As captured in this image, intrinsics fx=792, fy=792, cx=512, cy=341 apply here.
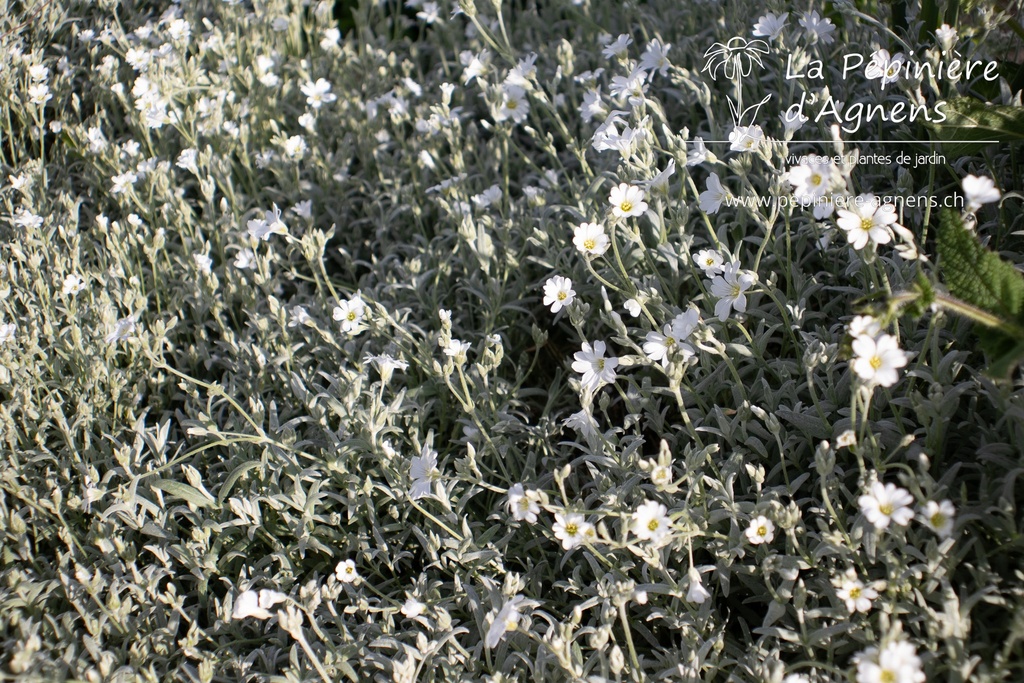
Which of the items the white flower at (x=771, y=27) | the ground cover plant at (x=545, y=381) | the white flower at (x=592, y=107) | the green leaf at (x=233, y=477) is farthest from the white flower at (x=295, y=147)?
the white flower at (x=771, y=27)

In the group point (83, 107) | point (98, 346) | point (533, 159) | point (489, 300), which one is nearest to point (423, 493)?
point (489, 300)

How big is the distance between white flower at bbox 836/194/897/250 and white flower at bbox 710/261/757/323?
325 millimetres

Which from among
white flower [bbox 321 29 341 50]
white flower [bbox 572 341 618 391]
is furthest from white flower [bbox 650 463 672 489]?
white flower [bbox 321 29 341 50]

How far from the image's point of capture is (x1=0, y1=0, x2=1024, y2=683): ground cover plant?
85.6 inches

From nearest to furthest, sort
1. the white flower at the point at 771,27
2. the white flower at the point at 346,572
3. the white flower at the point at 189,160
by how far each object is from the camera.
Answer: the white flower at the point at 346,572 → the white flower at the point at 771,27 → the white flower at the point at 189,160

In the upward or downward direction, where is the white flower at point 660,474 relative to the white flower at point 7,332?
downward

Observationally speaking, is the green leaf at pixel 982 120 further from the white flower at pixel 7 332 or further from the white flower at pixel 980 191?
the white flower at pixel 7 332

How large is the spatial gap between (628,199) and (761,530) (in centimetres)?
117

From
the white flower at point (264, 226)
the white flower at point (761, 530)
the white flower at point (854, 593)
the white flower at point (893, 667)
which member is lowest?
the white flower at point (854, 593)

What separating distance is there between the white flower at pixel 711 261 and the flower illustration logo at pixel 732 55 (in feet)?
3.53

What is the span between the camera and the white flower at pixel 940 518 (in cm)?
194

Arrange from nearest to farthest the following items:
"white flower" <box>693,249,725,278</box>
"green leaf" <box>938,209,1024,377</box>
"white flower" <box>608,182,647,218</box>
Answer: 1. "green leaf" <box>938,209,1024,377</box>
2. "white flower" <box>693,249,725,278</box>
3. "white flower" <box>608,182,647,218</box>

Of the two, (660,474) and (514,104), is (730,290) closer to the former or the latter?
(660,474)

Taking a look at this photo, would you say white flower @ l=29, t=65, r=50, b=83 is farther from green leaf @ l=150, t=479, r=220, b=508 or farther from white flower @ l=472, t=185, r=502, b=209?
green leaf @ l=150, t=479, r=220, b=508
